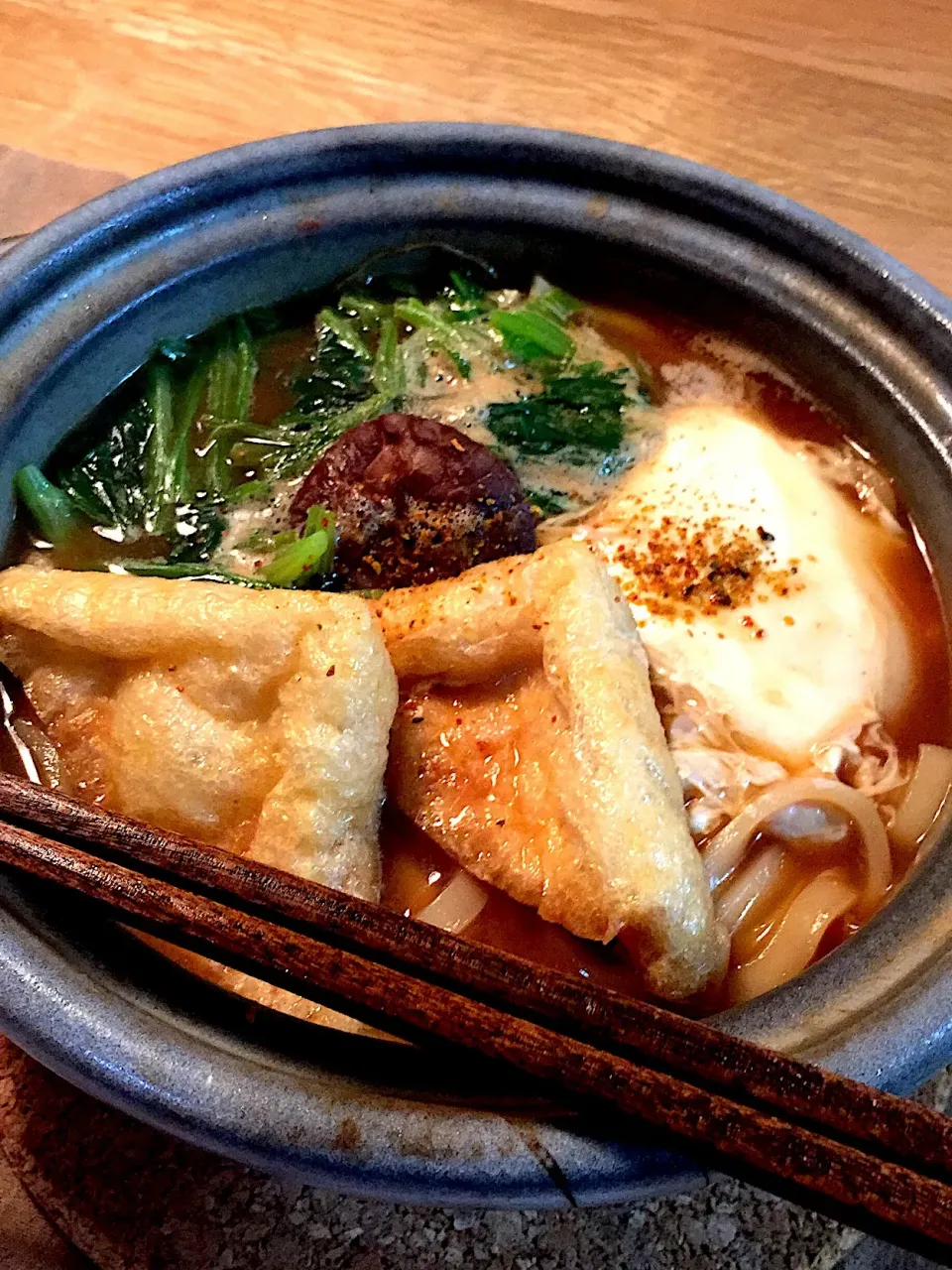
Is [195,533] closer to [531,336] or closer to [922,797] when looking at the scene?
[531,336]

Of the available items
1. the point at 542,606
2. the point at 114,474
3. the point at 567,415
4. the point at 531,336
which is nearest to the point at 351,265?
the point at 531,336

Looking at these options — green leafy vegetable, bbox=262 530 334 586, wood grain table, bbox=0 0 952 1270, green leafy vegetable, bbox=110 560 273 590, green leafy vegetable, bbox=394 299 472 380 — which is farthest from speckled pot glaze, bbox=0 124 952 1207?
wood grain table, bbox=0 0 952 1270

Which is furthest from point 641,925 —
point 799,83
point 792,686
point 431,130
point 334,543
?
point 799,83

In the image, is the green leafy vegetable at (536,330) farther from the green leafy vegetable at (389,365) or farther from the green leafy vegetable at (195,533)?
the green leafy vegetable at (195,533)

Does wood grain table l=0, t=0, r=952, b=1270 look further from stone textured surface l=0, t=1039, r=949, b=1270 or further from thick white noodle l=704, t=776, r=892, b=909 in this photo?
stone textured surface l=0, t=1039, r=949, b=1270

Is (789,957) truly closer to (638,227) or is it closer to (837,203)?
(638,227)

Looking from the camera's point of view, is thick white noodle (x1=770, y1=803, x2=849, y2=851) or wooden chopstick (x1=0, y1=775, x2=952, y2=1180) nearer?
wooden chopstick (x1=0, y1=775, x2=952, y2=1180)
